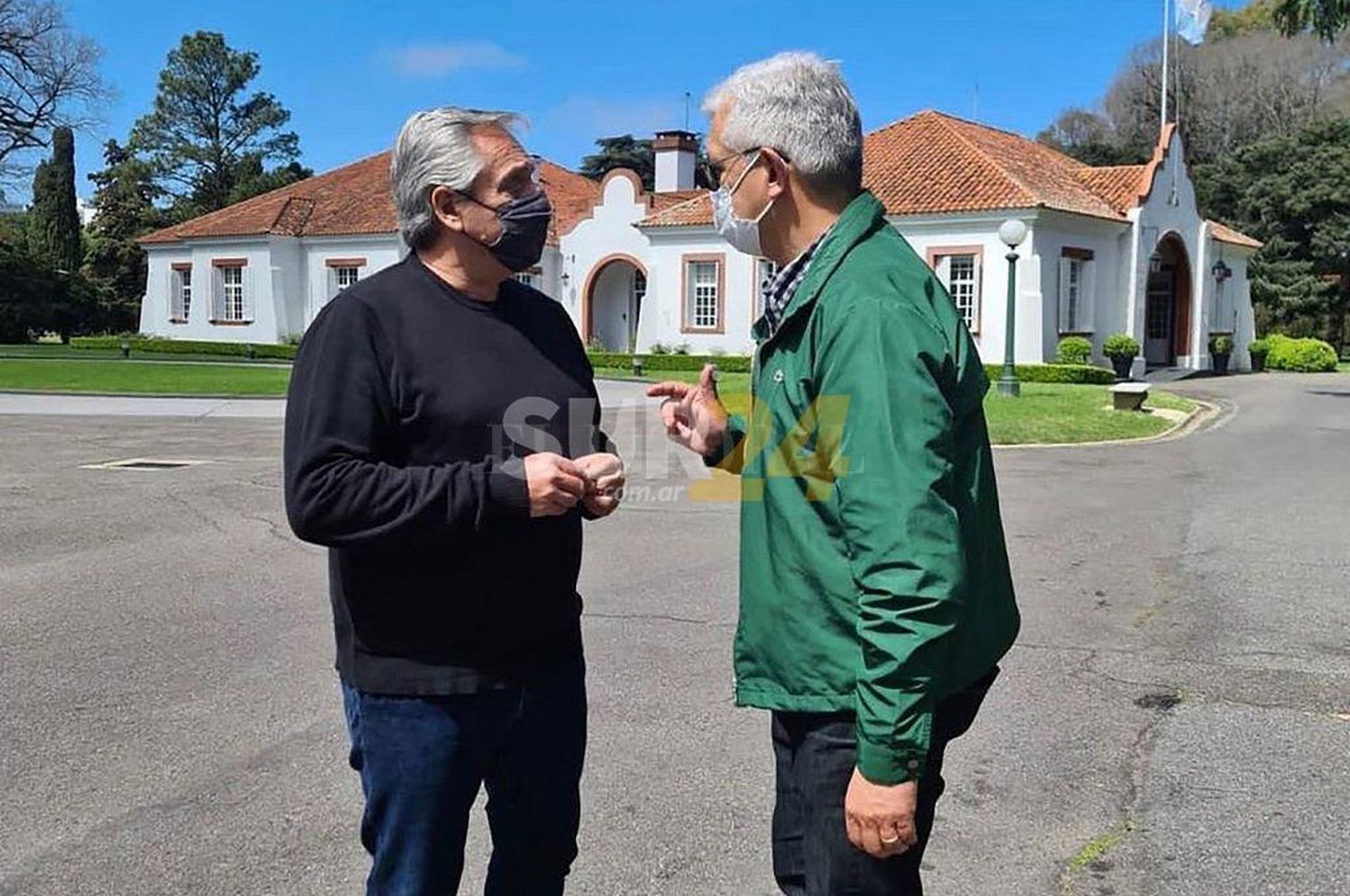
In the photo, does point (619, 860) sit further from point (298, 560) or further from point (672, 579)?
point (298, 560)

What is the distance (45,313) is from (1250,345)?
152 ft

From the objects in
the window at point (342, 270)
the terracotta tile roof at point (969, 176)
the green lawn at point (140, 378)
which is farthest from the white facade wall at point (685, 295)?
the window at point (342, 270)

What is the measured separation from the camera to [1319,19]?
75.5 ft

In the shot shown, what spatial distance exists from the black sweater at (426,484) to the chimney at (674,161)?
1528 inches

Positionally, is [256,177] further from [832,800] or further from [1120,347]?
[832,800]

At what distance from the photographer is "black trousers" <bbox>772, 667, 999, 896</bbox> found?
7.08 ft

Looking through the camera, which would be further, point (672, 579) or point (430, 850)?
point (672, 579)

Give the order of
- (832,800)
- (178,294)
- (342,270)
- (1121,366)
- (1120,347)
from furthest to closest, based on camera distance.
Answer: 1. (178,294)
2. (342,270)
3. (1121,366)
4. (1120,347)
5. (832,800)

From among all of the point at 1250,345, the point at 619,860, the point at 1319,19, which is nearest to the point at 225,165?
the point at 1250,345

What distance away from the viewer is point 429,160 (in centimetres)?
254

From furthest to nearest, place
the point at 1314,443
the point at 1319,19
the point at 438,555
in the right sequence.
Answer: the point at 1319,19
the point at 1314,443
the point at 438,555

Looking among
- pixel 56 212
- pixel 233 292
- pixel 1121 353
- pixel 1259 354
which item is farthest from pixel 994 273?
pixel 56 212

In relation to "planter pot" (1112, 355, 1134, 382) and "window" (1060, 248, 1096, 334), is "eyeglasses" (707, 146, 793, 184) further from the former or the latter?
"planter pot" (1112, 355, 1134, 382)

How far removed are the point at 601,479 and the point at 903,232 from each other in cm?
2533
